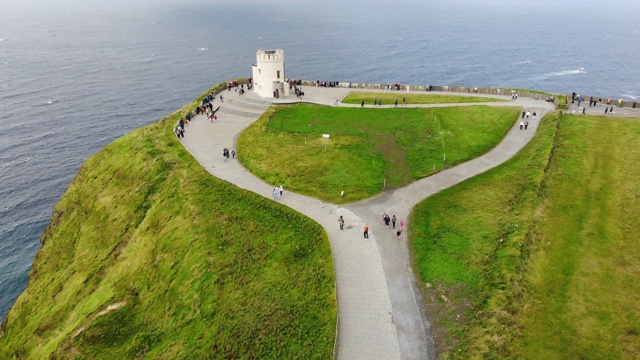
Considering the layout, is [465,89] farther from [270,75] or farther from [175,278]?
[175,278]

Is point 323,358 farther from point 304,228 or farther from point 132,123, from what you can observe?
point 132,123

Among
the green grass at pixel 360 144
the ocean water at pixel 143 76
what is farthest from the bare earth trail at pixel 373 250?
the ocean water at pixel 143 76

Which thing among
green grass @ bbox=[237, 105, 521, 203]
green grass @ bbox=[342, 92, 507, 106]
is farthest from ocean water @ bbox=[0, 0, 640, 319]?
green grass @ bbox=[342, 92, 507, 106]

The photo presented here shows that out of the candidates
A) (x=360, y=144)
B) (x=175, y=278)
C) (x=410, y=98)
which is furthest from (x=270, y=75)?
(x=175, y=278)

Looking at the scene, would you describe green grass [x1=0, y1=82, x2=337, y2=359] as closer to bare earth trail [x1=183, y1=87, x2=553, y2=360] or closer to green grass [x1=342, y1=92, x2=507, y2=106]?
bare earth trail [x1=183, y1=87, x2=553, y2=360]

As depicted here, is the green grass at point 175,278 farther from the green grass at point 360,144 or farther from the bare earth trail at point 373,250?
the green grass at point 360,144

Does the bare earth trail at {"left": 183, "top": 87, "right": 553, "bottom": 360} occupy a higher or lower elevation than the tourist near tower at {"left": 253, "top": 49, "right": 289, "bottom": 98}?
lower
